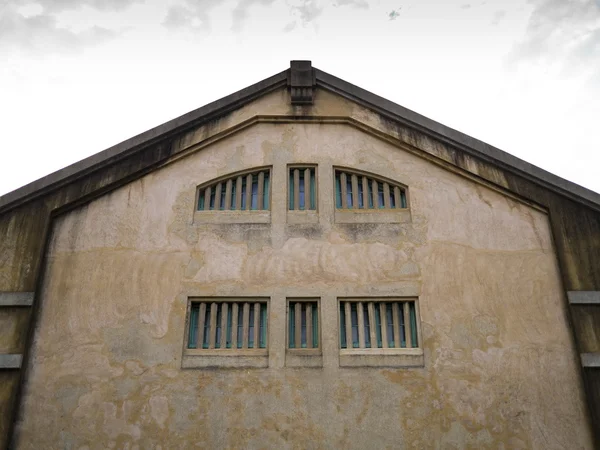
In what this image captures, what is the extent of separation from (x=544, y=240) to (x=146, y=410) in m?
7.99

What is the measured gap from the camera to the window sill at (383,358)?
10078mm

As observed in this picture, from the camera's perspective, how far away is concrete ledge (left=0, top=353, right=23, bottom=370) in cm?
978

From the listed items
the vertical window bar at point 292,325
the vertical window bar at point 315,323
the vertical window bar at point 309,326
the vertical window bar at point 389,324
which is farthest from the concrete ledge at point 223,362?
the vertical window bar at point 389,324

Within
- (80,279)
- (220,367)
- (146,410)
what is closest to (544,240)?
(220,367)

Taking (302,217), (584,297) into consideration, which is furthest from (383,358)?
(584,297)

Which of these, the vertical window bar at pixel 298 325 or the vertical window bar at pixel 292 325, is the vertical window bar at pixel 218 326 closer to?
the vertical window bar at pixel 292 325

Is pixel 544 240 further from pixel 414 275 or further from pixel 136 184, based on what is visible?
pixel 136 184

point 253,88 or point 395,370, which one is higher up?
point 253,88

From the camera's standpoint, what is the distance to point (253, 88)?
1255 centimetres

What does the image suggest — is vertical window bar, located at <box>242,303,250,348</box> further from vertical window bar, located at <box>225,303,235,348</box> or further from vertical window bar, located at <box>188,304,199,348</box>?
vertical window bar, located at <box>188,304,199,348</box>

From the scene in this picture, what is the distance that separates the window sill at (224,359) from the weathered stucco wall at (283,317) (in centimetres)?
15

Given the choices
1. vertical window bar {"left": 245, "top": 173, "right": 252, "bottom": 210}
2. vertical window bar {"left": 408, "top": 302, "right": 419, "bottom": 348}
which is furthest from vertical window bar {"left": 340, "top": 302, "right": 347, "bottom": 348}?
vertical window bar {"left": 245, "top": 173, "right": 252, "bottom": 210}

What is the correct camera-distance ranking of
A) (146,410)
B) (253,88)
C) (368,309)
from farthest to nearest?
(253,88) → (368,309) → (146,410)

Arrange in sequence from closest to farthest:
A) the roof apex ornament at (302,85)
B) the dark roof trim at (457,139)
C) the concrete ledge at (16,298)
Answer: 1. the concrete ledge at (16,298)
2. the dark roof trim at (457,139)
3. the roof apex ornament at (302,85)
